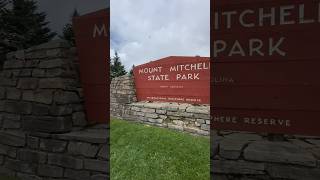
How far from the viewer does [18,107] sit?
5.44 m

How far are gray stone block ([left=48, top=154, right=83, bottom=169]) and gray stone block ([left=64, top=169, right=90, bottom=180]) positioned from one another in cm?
5

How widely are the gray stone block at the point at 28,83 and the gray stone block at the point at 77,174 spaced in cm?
112

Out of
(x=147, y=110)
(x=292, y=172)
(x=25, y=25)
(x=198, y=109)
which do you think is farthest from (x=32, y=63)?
(x=147, y=110)

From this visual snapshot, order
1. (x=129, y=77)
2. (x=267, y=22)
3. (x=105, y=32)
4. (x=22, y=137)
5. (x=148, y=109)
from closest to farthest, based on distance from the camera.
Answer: (x=267, y=22), (x=105, y=32), (x=22, y=137), (x=148, y=109), (x=129, y=77)

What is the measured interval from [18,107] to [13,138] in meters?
0.42

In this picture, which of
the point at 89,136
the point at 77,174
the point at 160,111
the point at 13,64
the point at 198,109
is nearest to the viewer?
the point at 89,136

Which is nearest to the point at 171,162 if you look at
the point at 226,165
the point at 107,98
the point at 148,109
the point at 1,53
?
the point at 107,98

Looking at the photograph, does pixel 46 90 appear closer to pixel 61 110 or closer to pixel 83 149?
pixel 61 110

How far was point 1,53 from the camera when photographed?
5.71 m

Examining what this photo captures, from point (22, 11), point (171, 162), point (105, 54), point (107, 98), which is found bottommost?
point (171, 162)

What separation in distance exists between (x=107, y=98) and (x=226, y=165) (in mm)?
1594

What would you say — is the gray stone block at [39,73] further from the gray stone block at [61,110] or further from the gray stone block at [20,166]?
the gray stone block at [20,166]

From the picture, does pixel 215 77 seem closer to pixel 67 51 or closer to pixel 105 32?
pixel 105 32

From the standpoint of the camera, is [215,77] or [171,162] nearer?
[215,77]
